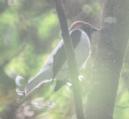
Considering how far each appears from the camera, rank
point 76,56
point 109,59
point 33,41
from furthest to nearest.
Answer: point 33,41 → point 76,56 → point 109,59

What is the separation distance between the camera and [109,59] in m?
0.70

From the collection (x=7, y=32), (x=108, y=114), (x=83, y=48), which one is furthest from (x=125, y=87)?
(x=108, y=114)

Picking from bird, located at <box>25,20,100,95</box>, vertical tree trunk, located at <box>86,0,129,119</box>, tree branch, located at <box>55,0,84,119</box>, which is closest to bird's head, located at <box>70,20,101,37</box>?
bird, located at <box>25,20,100,95</box>

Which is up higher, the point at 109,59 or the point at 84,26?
the point at 84,26

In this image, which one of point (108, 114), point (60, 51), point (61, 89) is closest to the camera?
point (108, 114)

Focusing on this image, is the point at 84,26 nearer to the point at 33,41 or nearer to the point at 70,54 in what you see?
the point at 33,41

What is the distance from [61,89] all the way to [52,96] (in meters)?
0.04

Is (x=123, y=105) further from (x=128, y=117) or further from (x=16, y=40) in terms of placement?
(x=16, y=40)

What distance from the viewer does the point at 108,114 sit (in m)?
0.71

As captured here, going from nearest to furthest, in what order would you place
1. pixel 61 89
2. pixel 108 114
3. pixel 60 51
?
pixel 108 114 < pixel 60 51 < pixel 61 89

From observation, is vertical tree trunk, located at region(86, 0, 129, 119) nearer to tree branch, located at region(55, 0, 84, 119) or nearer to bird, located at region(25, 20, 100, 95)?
tree branch, located at region(55, 0, 84, 119)

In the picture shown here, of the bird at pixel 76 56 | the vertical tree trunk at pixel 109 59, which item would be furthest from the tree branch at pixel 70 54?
the bird at pixel 76 56

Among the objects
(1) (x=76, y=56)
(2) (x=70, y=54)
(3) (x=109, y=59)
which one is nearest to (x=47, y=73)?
(1) (x=76, y=56)

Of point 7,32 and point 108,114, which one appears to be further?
point 7,32
